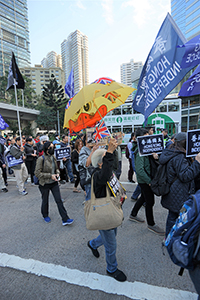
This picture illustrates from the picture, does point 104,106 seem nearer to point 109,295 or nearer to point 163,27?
point 163,27

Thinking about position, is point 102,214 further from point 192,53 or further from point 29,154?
point 29,154

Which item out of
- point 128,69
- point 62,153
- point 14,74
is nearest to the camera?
point 62,153

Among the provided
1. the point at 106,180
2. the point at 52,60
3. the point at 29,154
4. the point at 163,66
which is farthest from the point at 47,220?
the point at 52,60

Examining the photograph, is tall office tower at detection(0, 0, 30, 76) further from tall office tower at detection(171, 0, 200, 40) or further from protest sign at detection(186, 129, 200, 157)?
protest sign at detection(186, 129, 200, 157)

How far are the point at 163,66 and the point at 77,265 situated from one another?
351 cm

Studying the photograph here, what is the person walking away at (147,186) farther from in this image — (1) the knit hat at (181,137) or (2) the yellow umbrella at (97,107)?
(2) the yellow umbrella at (97,107)

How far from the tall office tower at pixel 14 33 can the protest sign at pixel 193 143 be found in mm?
113326

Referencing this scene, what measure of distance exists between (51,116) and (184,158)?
41.5 meters

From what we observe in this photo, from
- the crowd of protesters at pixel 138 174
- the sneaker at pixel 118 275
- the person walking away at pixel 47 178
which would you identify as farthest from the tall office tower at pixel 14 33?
the sneaker at pixel 118 275

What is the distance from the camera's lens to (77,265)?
7.88 ft

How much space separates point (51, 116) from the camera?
4094 centimetres

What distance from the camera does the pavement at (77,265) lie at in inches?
77.4

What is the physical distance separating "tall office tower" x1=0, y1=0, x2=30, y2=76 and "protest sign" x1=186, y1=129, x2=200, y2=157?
372 ft

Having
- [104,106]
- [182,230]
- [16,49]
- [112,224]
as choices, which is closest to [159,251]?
[112,224]
